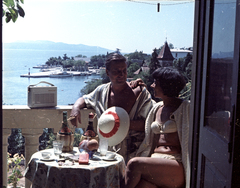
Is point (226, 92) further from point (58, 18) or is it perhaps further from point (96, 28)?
point (58, 18)

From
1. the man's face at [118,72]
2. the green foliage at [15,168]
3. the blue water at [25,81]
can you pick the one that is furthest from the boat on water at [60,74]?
the green foliage at [15,168]

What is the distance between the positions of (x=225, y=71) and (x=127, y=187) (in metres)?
0.93

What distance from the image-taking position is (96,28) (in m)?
2.95

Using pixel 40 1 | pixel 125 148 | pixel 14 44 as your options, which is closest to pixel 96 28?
pixel 40 1

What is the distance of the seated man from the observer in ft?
7.57

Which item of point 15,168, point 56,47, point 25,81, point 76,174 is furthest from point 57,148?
point 56,47

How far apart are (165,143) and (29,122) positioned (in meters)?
1.17

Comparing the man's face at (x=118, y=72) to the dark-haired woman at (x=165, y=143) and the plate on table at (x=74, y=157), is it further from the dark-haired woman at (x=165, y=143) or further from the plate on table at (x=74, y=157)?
the plate on table at (x=74, y=157)

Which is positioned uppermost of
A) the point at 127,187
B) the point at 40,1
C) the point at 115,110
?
the point at 40,1

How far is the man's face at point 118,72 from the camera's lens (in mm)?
2301

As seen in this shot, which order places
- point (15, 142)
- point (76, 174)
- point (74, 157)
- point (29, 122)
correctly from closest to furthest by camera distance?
point (76, 174)
point (74, 157)
point (29, 122)
point (15, 142)

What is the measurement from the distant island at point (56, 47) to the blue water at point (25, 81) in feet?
0.20

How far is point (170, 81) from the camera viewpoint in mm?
2047

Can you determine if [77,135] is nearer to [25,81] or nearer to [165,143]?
[25,81]
